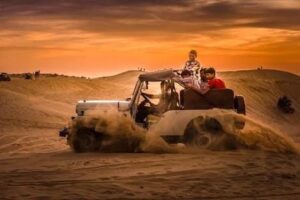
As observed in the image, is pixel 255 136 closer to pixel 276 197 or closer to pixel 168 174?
pixel 168 174

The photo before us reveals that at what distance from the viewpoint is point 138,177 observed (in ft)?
37.8

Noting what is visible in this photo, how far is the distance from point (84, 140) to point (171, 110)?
2019mm

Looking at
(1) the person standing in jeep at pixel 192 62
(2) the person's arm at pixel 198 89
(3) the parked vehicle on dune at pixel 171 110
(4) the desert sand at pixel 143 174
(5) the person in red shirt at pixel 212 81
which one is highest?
(1) the person standing in jeep at pixel 192 62

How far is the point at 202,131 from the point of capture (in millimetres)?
15703

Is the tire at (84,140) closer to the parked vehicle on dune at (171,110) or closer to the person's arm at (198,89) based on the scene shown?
the parked vehicle on dune at (171,110)

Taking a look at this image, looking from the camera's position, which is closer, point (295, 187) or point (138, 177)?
point (295, 187)

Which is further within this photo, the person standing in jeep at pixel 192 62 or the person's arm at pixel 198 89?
the person standing in jeep at pixel 192 62

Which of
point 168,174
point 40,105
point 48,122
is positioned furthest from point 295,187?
point 40,105

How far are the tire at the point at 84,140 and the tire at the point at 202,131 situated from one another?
2.00 meters

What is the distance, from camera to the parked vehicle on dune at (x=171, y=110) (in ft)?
51.2

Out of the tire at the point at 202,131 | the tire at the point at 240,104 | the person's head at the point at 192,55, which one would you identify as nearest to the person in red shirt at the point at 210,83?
the tire at the point at 240,104

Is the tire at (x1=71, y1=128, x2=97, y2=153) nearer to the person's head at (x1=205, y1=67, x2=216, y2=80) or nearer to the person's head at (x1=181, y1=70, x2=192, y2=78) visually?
the person's head at (x1=181, y1=70, x2=192, y2=78)

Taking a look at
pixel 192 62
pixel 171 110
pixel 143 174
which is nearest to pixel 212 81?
pixel 171 110

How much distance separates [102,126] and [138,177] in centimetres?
463
